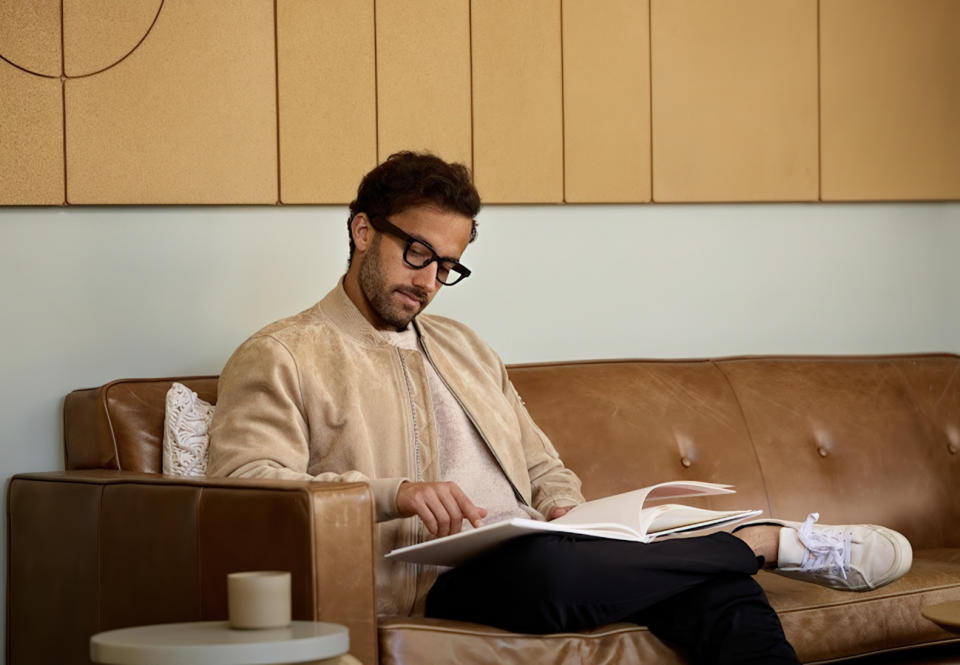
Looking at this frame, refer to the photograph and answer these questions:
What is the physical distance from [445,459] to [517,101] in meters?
1.18

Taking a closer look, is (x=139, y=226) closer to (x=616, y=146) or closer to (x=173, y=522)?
(x=173, y=522)

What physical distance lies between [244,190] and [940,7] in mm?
2291

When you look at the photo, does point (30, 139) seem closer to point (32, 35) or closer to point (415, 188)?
point (32, 35)

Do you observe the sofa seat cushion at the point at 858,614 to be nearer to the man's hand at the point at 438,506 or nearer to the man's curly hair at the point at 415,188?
the man's hand at the point at 438,506

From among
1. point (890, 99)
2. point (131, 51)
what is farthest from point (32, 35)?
point (890, 99)

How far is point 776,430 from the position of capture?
342 cm

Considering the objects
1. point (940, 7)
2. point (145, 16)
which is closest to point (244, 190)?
point (145, 16)

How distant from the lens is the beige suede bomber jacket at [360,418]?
2.53m

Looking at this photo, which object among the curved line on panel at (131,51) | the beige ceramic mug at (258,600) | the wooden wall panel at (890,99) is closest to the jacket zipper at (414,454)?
the beige ceramic mug at (258,600)

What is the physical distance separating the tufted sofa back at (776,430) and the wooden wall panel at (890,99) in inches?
A: 26.1

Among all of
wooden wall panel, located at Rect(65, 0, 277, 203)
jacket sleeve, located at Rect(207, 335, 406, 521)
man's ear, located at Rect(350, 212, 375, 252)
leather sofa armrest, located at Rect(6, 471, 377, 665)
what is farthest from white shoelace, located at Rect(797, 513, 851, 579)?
wooden wall panel, located at Rect(65, 0, 277, 203)

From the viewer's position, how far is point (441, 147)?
11.4 feet

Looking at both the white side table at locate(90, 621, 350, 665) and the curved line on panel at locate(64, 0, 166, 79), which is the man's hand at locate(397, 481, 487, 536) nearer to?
the white side table at locate(90, 621, 350, 665)

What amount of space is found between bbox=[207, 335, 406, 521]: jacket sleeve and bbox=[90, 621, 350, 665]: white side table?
679mm
